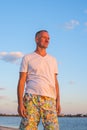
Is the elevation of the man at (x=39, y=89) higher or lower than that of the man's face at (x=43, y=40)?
lower

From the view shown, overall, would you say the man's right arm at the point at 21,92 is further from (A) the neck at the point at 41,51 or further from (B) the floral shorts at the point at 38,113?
(A) the neck at the point at 41,51

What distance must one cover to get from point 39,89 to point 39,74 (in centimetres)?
22

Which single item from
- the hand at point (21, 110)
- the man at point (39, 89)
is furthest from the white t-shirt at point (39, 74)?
the hand at point (21, 110)

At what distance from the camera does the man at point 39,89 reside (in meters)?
5.32

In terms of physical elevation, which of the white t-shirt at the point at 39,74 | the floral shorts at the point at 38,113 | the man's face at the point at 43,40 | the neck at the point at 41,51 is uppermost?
the man's face at the point at 43,40

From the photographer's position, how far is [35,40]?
575 centimetres

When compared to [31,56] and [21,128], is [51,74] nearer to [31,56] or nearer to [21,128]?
[31,56]

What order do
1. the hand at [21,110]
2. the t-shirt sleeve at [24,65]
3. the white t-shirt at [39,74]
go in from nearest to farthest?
the hand at [21,110]
the white t-shirt at [39,74]
the t-shirt sleeve at [24,65]

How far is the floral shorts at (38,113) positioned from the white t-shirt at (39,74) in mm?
100

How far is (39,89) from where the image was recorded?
5457 millimetres

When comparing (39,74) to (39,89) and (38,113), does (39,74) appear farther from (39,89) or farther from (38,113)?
(38,113)

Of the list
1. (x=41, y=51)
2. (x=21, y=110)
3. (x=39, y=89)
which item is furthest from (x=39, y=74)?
(x=21, y=110)

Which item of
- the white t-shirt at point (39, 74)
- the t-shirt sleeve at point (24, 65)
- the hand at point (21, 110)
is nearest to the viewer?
the hand at point (21, 110)

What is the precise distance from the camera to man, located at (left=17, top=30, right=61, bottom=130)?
5.32 m
